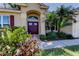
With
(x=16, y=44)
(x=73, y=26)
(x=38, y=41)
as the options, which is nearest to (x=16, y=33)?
(x=16, y=44)

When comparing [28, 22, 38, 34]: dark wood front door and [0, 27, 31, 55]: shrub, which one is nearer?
[0, 27, 31, 55]: shrub

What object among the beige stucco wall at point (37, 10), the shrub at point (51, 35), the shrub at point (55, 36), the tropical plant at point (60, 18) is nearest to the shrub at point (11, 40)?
the beige stucco wall at point (37, 10)

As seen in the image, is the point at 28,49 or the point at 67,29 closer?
the point at 28,49

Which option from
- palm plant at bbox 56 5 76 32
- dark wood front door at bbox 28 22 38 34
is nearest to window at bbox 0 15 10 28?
dark wood front door at bbox 28 22 38 34

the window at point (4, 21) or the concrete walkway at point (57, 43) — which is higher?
the window at point (4, 21)

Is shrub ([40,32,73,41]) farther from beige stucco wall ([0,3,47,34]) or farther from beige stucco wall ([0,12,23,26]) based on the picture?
beige stucco wall ([0,12,23,26])

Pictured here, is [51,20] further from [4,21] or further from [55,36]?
[4,21]

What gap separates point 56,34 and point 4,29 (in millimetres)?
1570

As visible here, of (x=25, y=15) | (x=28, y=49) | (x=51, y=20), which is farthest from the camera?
(x=25, y=15)

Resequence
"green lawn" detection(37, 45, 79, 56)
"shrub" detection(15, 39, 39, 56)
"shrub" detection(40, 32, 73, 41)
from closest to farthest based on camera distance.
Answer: "shrub" detection(15, 39, 39, 56)
"green lawn" detection(37, 45, 79, 56)
"shrub" detection(40, 32, 73, 41)

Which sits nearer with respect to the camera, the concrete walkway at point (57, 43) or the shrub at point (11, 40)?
the shrub at point (11, 40)

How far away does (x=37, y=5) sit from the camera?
569 centimetres

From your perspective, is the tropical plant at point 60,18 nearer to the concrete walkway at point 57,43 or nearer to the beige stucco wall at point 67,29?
the beige stucco wall at point 67,29

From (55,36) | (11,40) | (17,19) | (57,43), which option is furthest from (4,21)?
(57,43)
